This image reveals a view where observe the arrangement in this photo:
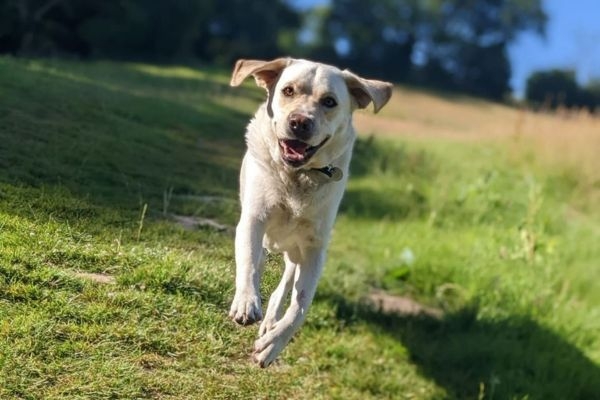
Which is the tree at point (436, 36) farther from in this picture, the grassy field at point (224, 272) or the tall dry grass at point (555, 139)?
the grassy field at point (224, 272)

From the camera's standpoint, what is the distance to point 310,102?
4.20 meters

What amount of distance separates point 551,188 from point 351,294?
21.6ft

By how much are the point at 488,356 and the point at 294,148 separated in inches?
127

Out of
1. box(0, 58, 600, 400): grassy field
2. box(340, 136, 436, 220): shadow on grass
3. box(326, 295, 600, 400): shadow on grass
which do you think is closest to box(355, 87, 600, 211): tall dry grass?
box(0, 58, 600, 400): grassy field

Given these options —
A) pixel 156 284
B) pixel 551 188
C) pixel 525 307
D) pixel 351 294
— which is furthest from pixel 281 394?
pixel 551 188

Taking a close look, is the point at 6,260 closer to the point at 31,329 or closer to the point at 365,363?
the point at 31,329

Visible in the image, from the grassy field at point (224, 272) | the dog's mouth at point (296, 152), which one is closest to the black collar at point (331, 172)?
the dog's mouth at point (296, 152)

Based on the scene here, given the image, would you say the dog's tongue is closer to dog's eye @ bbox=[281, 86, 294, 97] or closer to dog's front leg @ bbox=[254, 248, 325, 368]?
dog's eye @ bbox=[281, 86, 294, 97]

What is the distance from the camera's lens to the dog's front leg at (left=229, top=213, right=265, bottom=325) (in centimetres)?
377

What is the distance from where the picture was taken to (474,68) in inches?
2194

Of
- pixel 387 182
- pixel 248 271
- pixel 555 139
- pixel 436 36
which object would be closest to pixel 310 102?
pixel 248 271

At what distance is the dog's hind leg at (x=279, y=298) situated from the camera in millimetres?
4473

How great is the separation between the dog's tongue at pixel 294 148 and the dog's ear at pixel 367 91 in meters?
0.61

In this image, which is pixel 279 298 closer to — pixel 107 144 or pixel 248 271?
pixel 248 271
